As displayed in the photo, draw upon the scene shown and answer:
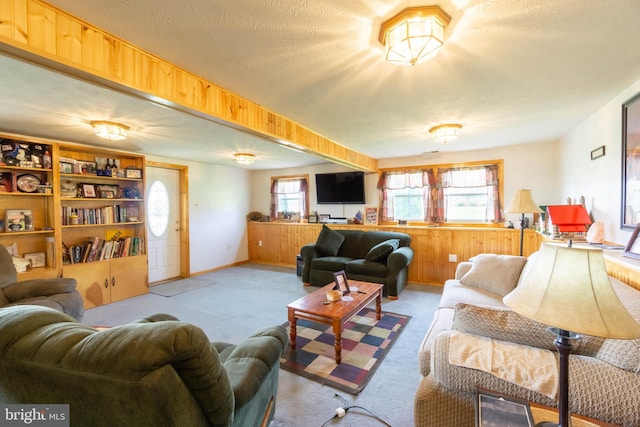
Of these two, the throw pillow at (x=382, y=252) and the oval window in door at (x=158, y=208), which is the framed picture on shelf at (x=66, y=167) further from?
the throw pillow at (x=382, y=252)

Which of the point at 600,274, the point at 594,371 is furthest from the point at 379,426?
the point at 600,274

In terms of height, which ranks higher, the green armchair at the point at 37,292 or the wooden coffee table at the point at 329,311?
the green armchair at the point at 37,292

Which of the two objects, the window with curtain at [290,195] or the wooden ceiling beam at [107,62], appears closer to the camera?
the wooden ceiling beam at [107,62]

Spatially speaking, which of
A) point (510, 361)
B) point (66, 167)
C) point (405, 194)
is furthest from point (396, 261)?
point (66, 167)

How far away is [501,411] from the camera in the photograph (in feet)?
3.23

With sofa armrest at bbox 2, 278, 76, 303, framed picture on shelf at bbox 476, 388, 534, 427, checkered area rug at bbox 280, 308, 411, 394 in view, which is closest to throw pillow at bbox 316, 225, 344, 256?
checkered area rug at bbox 280, 308, 411, 394

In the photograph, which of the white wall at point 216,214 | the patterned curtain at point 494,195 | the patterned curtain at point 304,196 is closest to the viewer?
the patterned curtain at point 494,195

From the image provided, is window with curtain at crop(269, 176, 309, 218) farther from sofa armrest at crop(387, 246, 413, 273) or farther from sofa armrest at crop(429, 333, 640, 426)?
sofa armrest at crop(429, 333, 640, 426)

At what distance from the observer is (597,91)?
224 centimetres

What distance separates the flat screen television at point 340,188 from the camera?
549 centimetres

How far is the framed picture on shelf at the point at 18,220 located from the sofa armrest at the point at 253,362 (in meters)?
3.59

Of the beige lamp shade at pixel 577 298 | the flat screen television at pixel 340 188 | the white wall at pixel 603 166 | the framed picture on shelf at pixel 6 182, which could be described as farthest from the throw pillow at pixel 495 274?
the framed picture on shelf at pixel 6 182

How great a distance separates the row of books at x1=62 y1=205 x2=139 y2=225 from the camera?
3627mm

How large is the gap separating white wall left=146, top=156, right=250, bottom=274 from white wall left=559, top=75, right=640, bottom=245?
5.74m
